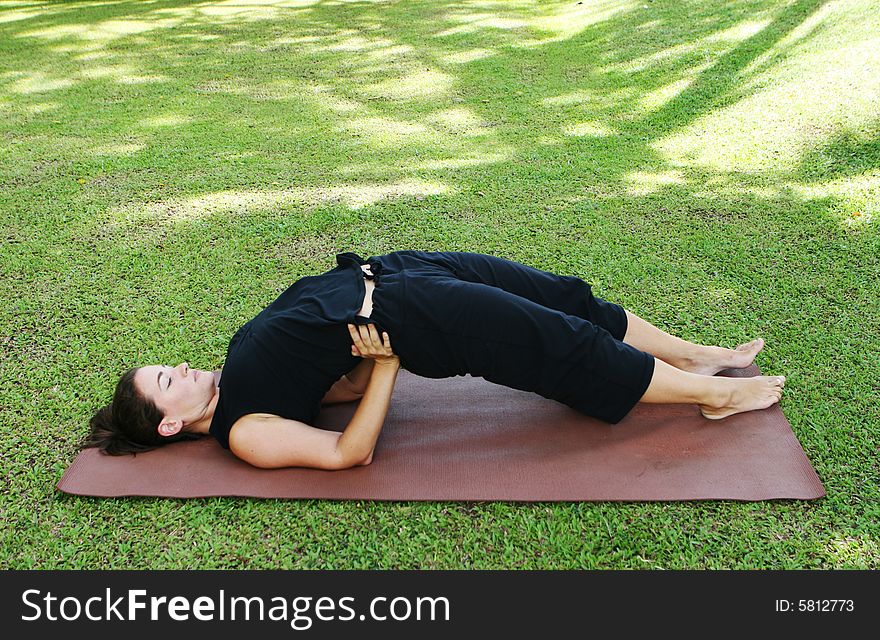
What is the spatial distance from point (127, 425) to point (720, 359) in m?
2.00

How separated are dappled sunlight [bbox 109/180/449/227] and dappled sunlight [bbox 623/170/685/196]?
1052 mm

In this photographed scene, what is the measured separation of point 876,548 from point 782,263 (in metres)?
1.64

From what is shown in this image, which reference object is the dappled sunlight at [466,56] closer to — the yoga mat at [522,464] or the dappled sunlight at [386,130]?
the dappled sunlight at [386,130]

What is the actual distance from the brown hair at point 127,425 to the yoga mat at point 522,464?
0.11ft

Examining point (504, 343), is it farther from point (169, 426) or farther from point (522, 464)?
point (169, 426)

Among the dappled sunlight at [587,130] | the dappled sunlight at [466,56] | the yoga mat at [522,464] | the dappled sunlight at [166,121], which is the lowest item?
the yoga mat at [522,464]

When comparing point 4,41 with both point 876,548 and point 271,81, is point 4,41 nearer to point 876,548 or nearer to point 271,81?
point 271,81

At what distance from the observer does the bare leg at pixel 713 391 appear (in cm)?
228

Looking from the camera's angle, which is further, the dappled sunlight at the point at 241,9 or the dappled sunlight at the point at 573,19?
the dappled sunlight at the point at 241,9

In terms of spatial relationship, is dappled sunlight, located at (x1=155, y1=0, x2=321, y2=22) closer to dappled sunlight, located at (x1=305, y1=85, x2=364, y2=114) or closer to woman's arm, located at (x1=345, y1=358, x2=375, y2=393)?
dappled sunlight, located at (x1=305, y1=85, x2=364, y2=114)

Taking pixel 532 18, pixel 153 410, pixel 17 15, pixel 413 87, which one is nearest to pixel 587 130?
pixel 413 87

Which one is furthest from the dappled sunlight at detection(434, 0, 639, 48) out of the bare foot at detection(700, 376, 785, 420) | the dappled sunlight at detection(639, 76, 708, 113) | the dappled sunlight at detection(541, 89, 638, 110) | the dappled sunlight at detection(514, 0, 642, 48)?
the bare foot at detection(700, 376, 785, 420)

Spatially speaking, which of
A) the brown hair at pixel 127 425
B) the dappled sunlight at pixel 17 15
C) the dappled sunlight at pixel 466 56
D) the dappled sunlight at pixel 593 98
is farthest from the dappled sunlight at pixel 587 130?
the dappled sunlight at pixel 17 15

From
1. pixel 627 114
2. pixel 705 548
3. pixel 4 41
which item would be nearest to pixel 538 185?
pixel 627 114
